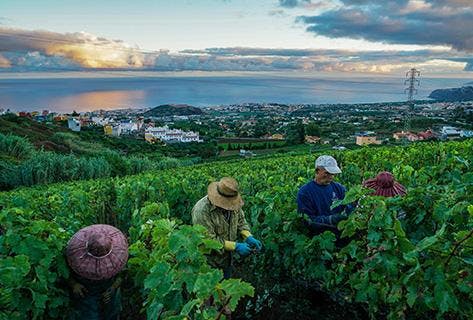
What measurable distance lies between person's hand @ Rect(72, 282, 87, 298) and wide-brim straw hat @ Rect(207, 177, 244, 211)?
135 cm

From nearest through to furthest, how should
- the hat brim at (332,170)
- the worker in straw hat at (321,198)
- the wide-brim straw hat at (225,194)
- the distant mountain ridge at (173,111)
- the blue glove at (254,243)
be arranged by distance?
1. the wide-brim straw hat at (225,194)
2. the blue glove at (254,243)
3. the hat brim at (332,170)
4. the worker in straw hat at (321,198)
5. the distant mountain ridge at (173,111)

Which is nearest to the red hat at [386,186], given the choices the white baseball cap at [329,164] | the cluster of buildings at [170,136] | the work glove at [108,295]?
the white baseball cap at [329,164]

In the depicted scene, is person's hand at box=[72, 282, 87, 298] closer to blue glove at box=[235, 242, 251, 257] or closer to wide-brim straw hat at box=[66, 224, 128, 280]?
wide-brim straw hat at box=[66, 224, 128, 280]

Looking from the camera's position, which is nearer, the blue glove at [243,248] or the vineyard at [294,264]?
the vineyard at [294,264]

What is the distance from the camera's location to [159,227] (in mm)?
3266

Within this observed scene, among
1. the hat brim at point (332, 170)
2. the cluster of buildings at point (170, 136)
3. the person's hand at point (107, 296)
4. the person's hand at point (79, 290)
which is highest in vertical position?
the hat brim at point (332, 170)

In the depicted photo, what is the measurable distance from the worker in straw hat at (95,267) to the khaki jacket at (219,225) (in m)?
0.85

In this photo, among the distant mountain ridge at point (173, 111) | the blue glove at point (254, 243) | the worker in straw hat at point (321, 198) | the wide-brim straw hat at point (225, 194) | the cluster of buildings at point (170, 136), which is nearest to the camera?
the wide-brim straw hat at point (225, 194)

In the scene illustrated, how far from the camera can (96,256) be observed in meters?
3.43

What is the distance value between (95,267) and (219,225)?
50.2 inches

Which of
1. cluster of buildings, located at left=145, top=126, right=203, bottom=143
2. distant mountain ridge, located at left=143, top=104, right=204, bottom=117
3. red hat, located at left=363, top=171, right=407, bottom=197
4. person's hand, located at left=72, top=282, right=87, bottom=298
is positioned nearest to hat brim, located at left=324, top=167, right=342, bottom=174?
red hat, located at left=363, top=171, right=407, bottom=197

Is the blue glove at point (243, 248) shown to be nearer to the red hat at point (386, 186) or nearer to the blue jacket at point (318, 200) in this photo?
the blue jacket at point (318, 200)

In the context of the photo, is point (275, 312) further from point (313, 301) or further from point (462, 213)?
point (462, 213)

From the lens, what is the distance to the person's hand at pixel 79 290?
3.62 m
